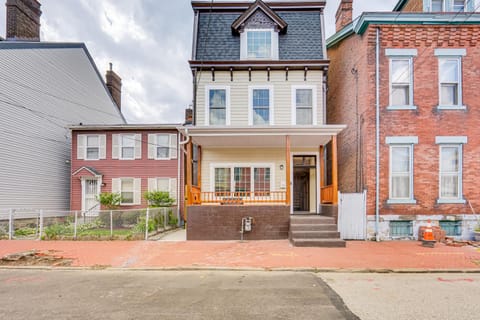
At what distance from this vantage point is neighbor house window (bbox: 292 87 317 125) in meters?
12.3

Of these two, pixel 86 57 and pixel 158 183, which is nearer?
pixel 158 183

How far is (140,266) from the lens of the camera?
695 cm

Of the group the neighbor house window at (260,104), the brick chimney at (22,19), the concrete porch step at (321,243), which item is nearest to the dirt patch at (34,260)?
the concrete porch step at (321,243)

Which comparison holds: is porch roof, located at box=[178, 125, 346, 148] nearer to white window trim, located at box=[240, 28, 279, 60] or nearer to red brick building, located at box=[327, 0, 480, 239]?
red brick building, located at box=[327, 0, 480, 239]

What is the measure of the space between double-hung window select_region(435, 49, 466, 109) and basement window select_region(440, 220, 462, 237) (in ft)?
14.0

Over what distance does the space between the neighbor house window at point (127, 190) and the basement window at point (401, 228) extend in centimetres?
1311

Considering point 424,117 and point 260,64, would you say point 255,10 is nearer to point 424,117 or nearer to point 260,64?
point 260,64

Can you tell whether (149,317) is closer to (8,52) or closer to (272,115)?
(272,115)

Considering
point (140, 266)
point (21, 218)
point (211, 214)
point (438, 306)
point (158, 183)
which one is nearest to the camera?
point (438, 306)

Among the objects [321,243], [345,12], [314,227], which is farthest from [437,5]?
[321,243]

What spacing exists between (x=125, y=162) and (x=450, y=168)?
51.3 ft

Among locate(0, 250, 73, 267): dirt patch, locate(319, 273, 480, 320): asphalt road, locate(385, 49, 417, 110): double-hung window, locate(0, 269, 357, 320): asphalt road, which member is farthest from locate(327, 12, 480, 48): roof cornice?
locate(0, 250, 73, 267): dirt patch

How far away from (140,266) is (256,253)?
315 centimetres

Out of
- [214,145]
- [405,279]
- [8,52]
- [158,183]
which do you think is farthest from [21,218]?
[405,279]
